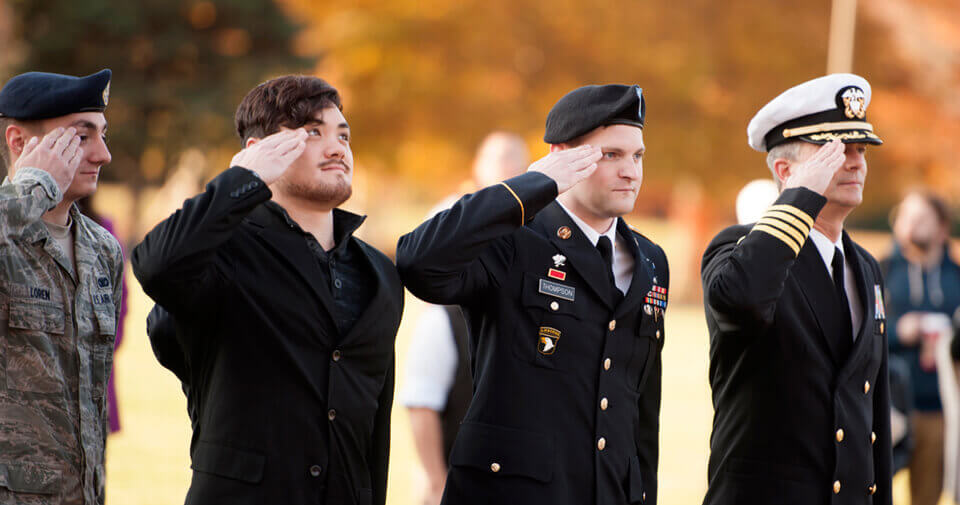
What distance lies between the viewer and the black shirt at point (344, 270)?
3443 millimetres

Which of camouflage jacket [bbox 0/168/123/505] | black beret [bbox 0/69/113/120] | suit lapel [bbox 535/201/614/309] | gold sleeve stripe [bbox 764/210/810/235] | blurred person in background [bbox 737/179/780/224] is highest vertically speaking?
blurred person in background [bbox 737/179/780/224]

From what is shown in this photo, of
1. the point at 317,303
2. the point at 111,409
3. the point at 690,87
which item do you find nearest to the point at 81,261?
the point at 317,303

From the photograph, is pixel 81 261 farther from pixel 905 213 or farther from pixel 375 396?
pixel 905 213

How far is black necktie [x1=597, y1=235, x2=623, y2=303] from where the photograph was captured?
12.1ft

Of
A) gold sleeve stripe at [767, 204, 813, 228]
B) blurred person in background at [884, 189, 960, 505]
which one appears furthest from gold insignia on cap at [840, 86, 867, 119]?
blurred person in background at [884, 189, 960, 505]

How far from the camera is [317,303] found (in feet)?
11.0

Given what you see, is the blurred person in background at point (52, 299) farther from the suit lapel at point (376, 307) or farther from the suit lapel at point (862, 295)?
the suit lapel at point (862, 295)

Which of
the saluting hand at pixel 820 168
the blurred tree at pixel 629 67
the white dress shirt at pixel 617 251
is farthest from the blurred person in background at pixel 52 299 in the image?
the blurred tree at pixel 629 67

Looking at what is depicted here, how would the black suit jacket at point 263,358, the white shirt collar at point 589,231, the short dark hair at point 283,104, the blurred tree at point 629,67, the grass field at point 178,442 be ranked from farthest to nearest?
1. the blurred tree at point 629,67
2. the grass field at point 178,442
3. the white shirt collar at point 589,231
4. the short dark hair at point 283,104
5. the black suit jacket at point 263,358

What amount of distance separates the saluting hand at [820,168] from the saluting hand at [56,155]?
7.51 feet

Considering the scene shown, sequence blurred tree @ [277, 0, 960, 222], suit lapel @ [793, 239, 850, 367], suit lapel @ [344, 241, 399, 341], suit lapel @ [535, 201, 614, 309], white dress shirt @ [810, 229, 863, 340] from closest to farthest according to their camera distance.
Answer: suit lapel @ [344, 241, 399, 341], suit lapel @ [535, 201, 614, 309], suit lapel @ [793, 239, 850, 367], white dress shirt @ [810, 229, 863, 340], blurred tree @ [277, 0, 960, 222]

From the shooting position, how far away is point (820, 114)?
4.10 metres

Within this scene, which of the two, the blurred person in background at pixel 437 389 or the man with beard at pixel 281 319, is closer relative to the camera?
the man with beard at pixel 281 319

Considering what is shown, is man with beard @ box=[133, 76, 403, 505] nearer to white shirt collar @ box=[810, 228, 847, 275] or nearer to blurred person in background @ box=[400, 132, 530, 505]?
white shirt collar @ box=[810, 228, 847, 275]
